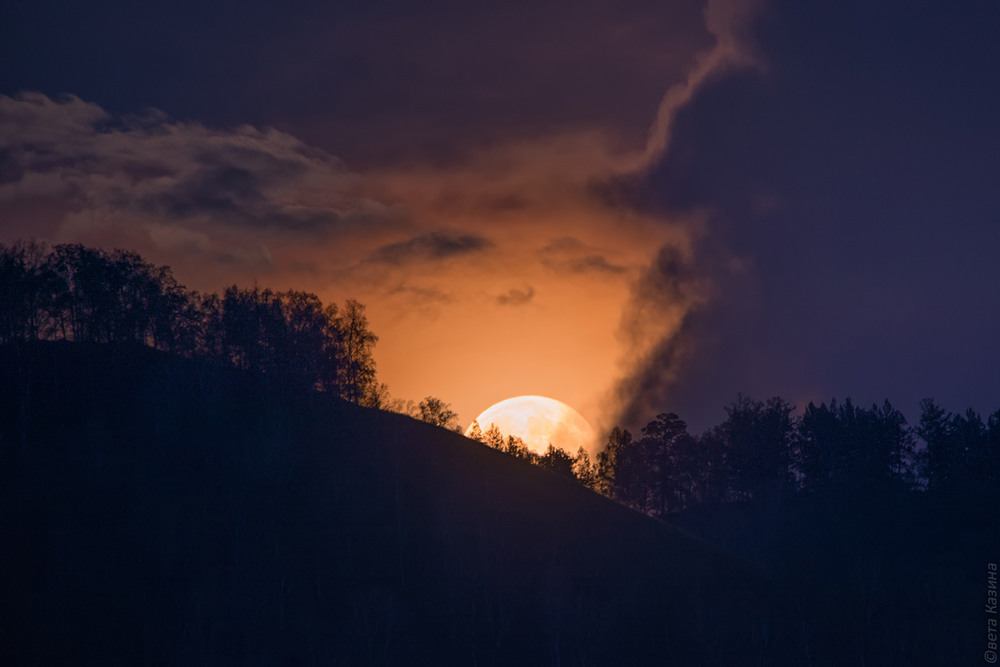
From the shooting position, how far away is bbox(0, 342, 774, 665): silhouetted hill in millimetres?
64938

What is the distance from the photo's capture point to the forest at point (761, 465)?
268 ft

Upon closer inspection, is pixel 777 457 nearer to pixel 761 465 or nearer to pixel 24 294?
pixel 761 465

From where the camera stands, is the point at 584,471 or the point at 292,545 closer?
the point at 292,545

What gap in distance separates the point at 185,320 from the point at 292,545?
42.2m

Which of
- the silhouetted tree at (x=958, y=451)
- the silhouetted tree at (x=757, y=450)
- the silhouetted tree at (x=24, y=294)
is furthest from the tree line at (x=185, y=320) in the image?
the silhouetted tree at (x=958, y=451)

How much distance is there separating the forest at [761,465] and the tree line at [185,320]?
0.19 metres

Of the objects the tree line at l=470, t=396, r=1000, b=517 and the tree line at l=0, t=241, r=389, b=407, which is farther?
the tree line at l=470, t=396, r=1000, b=517

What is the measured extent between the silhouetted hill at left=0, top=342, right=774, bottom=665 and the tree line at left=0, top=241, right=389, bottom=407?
3.57 m

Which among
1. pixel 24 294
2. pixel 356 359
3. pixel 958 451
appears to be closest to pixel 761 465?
pixel 958 451

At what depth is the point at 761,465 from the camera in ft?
456

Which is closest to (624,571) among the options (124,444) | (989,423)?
(124,444)

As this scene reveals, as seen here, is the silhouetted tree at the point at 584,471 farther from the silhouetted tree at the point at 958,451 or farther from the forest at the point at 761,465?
the silhouetted tree at the point at 958,451

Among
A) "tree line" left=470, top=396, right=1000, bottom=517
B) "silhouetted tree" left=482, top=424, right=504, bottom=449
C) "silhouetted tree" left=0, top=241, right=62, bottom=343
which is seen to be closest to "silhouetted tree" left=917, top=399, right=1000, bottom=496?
"tree line" left=470, top=396, right=1000, bottom=517

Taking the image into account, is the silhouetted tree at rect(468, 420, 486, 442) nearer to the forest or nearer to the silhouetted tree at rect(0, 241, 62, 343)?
the forest
